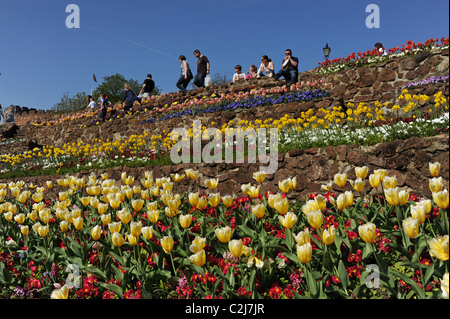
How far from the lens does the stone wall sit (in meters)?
4.94

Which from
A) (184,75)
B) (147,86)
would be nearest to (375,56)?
(184,75)

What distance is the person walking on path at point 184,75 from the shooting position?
16234 millimetres

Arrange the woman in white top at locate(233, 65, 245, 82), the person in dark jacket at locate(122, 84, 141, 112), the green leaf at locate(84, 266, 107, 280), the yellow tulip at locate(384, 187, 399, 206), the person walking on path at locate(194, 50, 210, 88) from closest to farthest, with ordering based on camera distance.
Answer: the yellow tulip at locate(384, 187, 399, 206) → the green leaf at locate(84, 266, 107, 280) → the person walking on path at locate(194, 50, 210, 88) → the woman in white top at locate(233, 65, 245, 82) → the person in dark jacket at locate(122, 84, 141, 112)

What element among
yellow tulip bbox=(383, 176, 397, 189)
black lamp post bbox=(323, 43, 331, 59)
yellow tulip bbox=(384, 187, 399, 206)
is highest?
black lamp post bbox=(323, 43, 331, 59)

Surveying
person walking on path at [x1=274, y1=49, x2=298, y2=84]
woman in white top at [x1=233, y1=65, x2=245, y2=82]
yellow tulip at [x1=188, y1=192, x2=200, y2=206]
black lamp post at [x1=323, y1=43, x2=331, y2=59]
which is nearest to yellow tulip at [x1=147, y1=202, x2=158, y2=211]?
yellow tulip at [x1=188, y1=192, x2=200, y2=206]

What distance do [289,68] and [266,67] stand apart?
2.19 meters

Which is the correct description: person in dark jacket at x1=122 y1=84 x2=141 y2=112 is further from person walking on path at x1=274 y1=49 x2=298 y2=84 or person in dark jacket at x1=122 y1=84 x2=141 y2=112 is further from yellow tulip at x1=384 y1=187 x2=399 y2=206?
yellow tulip at x1=384 y1=187 x2=399 y2=206

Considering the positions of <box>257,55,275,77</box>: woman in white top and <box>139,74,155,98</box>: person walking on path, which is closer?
<box>257,55,275,77</box>: woman in white top

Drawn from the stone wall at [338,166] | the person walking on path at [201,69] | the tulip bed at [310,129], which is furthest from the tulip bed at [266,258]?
the person walking on path at [201,69]

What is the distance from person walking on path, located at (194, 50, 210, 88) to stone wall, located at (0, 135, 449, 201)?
9.39 metres

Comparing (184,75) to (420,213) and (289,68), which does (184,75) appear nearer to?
(289,68)

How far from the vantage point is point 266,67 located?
16.0m

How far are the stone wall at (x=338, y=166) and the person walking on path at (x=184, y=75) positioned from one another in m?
9.46

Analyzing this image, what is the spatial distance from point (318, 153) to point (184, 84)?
12.1 metres
